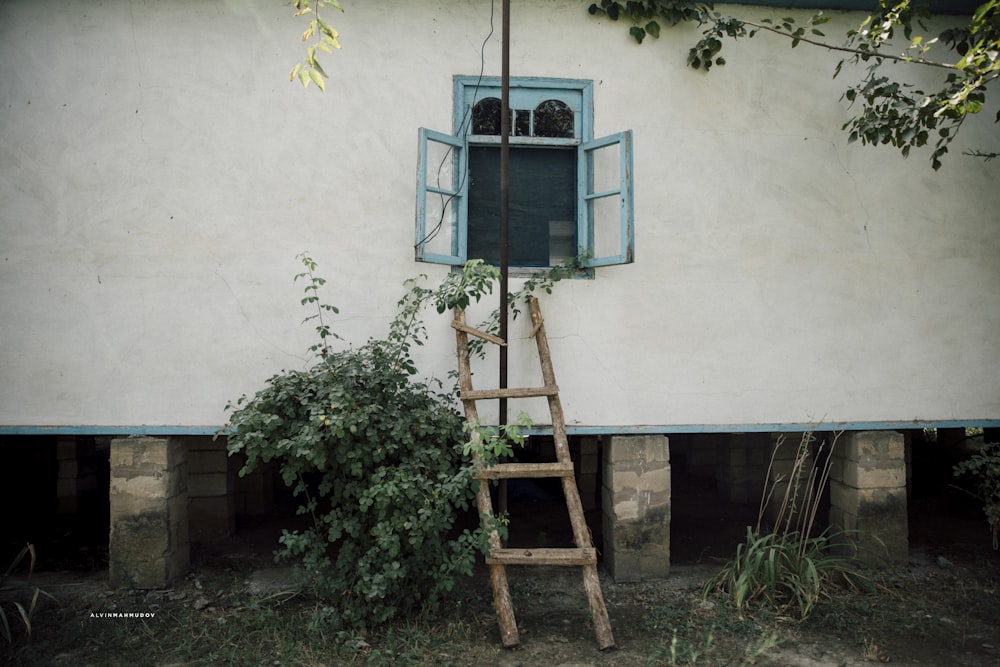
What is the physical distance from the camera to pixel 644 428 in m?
4.38

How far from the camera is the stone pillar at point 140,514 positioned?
4.09m

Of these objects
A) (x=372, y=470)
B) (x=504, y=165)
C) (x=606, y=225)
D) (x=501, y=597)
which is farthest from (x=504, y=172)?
(x=501, y=597)

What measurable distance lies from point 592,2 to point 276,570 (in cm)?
449

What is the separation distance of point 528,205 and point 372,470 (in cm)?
211

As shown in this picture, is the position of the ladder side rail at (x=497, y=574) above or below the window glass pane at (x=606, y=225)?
below

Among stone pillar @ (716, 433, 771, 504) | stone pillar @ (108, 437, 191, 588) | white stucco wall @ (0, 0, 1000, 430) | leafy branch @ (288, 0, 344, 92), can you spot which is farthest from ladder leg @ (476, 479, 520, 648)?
stone pillar @ (716, 433, 771, 504)

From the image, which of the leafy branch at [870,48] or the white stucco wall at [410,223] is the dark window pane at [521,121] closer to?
the white stucco wall at [410,223]

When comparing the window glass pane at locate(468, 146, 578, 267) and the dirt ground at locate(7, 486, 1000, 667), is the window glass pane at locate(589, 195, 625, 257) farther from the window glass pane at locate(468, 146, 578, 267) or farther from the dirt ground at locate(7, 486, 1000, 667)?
the dirt ground at locate(7, 486, 1000, 667)

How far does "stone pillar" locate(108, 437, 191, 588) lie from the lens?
409 cm

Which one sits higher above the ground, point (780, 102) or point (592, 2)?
point (592, 2)

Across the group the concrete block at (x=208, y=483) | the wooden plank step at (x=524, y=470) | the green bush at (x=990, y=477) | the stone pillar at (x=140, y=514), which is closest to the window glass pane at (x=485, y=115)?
the wooden plank step at (x=524, y=470)

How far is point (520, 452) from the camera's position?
7.57 m

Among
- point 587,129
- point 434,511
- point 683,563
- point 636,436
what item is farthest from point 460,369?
point 683,563

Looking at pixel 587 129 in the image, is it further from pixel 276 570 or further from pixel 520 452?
pixel 520 452
